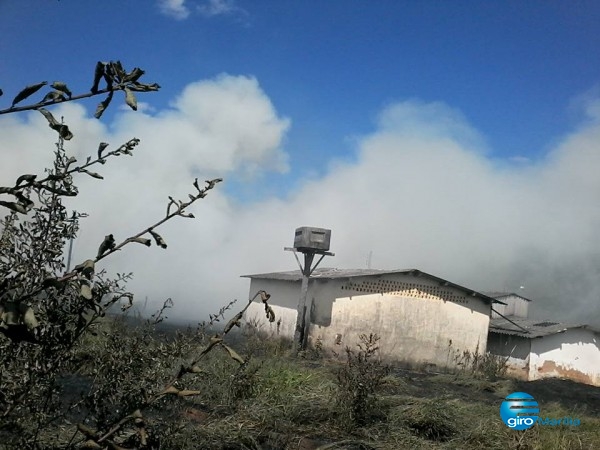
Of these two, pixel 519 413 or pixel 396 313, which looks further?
pixel 396 313

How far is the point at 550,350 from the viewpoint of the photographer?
22250mm

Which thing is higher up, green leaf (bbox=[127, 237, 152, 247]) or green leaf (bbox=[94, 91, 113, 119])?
green leaf (bbox=[94, 91, 113, 119])

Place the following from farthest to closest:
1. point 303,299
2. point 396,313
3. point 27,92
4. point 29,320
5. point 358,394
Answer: point 396,313 < point 303,299 < point 358,394 < point 27,92 < point 29,320

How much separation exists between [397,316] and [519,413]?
12537mm

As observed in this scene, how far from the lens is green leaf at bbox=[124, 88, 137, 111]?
3.76ft

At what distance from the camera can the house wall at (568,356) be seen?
71.9ft

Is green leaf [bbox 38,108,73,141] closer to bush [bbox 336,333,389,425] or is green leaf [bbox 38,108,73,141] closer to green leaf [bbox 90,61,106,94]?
green leaf [bbox 90,61,106,94]

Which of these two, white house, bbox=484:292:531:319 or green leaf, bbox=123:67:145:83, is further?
white house, bbox=484:292:531:319

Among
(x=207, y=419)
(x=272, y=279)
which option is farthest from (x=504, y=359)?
(x=207, y=419)

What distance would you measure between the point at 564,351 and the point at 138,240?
81.8ft

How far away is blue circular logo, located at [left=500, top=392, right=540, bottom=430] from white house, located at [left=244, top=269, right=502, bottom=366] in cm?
1099

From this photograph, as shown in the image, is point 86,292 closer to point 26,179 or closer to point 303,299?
point 26,179

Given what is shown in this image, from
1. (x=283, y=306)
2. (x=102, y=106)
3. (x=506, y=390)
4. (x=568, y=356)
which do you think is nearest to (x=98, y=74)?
(x=102, y=106)

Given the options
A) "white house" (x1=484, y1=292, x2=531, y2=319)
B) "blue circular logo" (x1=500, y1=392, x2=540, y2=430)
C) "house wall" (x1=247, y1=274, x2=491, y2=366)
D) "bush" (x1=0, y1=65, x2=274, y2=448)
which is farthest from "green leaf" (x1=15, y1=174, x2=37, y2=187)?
"white house" (x1=484, y1=292, x2=531, y2=319)
